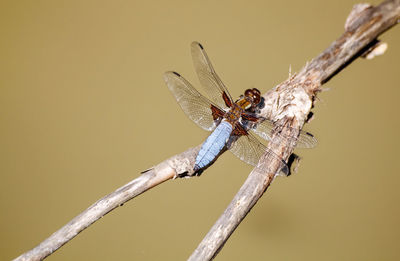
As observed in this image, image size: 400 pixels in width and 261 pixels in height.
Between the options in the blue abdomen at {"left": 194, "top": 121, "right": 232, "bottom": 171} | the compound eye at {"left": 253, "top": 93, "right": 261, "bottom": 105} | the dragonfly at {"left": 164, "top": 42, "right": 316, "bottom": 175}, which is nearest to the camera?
the blue abdomen at {"left": 194, "top": 121, "right": 232, "bottom": 171}

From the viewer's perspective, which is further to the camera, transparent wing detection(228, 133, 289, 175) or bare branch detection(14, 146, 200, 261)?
transparent wing detection(228, 133, 289, 175)

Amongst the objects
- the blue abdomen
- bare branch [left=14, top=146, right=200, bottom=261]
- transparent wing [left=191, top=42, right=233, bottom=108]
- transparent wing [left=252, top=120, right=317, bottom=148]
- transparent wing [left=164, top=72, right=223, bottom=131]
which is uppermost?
transparent wing [left=191, top=42, right=233, bottom=108]

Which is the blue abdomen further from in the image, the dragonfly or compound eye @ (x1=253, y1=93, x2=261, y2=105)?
compound eye @ (x1=253, y1=93, x2=261, y2=105)

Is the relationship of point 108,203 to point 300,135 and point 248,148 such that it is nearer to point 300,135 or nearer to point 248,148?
point 248,148

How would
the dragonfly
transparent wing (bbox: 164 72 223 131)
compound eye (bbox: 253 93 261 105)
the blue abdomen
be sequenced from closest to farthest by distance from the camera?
1. the blue abdomen
2. the dragonfly
3. compound eye (bbox: 253 93 261 105)
4. transparent wing (bbox: 164 72 223 131)

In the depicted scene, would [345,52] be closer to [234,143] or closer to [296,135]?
[296,135]

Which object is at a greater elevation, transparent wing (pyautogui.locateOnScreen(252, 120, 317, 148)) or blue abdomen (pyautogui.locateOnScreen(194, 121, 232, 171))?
transparent wing (pyautogui.locateOnScreen(252, 120, 317, 148))

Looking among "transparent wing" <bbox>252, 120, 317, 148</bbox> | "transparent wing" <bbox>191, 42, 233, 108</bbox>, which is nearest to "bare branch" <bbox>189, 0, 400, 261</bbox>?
"transparent wing" <bbox>252, 120, 317, 148</bbox>
